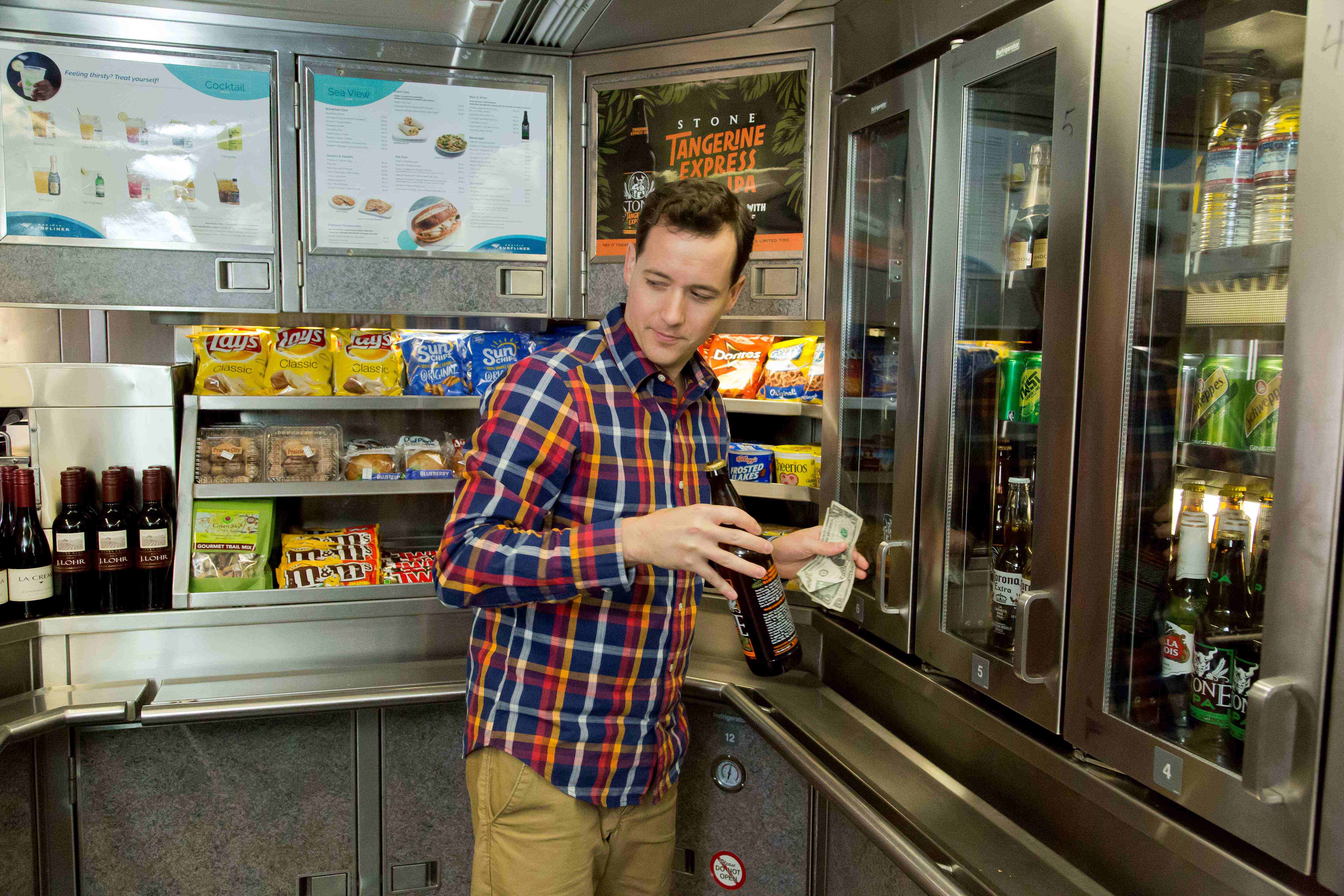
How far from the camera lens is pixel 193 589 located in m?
2.67

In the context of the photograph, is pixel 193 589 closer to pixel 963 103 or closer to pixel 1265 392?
pixel 963 103

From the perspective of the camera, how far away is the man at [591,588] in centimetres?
160

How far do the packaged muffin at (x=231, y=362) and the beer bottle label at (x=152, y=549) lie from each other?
43 cm

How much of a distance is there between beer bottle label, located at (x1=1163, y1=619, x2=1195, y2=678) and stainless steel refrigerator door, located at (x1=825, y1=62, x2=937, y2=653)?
62 cm

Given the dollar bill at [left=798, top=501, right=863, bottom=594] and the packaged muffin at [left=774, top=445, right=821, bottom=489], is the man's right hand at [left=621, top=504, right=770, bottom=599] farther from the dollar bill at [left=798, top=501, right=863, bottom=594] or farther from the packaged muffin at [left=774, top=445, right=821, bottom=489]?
the packaged muffin at [left=774, top=445, right=821, bottom=489]

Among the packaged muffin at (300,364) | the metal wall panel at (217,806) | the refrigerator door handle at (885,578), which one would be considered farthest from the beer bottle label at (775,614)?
the packaged muffin at (300,364)

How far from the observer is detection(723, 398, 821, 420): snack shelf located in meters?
2.63

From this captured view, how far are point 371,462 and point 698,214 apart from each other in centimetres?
165

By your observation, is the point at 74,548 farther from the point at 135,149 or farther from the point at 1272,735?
the point at 1272,735

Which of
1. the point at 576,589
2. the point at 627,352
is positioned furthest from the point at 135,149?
the point at 576,589

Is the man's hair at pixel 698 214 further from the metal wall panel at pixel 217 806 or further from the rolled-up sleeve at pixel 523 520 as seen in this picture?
the metal wall panel at pixel 217 806

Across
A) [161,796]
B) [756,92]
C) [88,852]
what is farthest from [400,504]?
[756,92]

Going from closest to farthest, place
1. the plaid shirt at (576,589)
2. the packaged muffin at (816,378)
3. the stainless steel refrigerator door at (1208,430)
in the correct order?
the stainless steel refrigerator door at (1208,430)
the plaid shirt at (576,589)
the packaged muffin at (816,378)

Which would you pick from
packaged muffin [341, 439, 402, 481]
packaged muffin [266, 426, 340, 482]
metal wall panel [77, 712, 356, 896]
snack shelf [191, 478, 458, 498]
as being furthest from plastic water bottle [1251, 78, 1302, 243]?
metal wall panel [77, 712, 356, 896]
